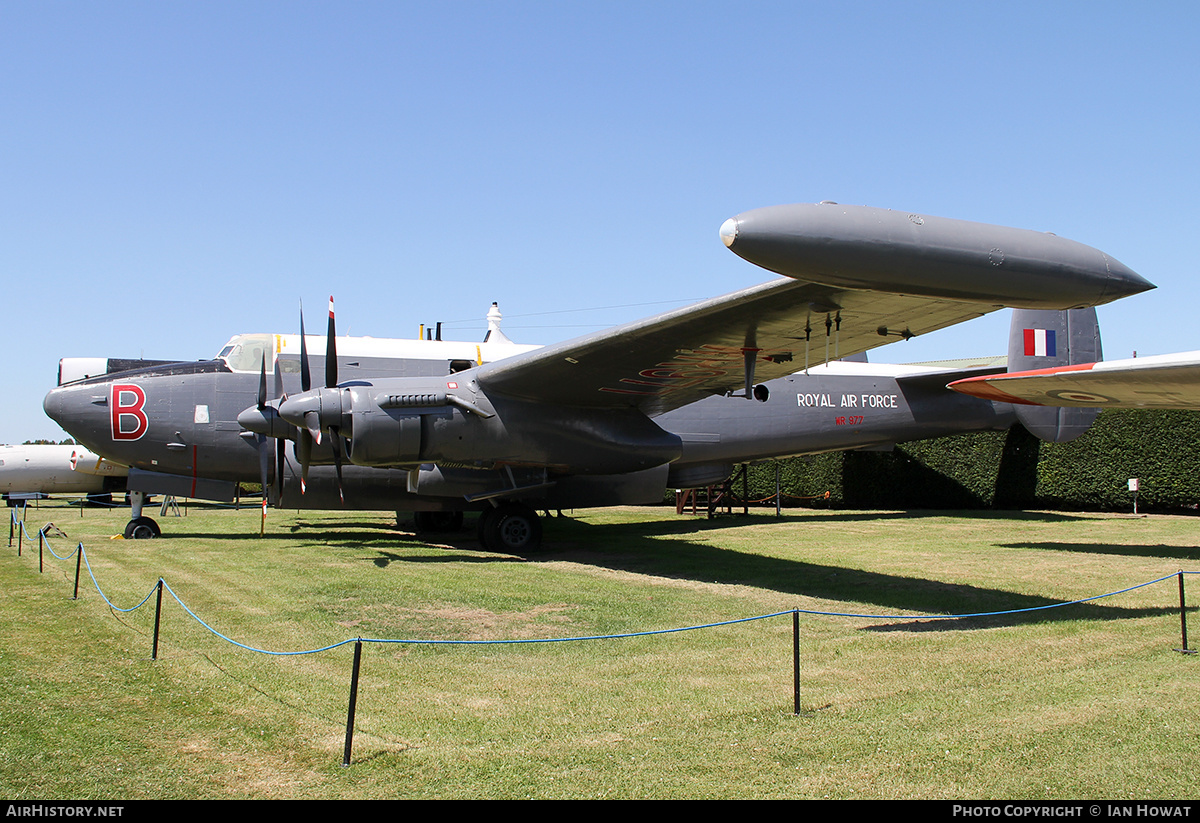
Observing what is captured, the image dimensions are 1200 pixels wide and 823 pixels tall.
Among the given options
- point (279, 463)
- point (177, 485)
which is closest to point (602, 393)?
point (279, 463)

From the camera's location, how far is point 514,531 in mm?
15547

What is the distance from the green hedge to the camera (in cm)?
2156

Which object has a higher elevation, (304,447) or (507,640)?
(304,447)

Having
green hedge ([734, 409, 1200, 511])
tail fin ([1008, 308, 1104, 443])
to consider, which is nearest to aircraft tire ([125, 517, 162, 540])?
green hedge ([734, 409, 1200, 511])

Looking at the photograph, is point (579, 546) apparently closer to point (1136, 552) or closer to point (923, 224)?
point (1136, 552)

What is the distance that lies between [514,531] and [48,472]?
92.4ft

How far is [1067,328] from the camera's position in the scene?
717 inches

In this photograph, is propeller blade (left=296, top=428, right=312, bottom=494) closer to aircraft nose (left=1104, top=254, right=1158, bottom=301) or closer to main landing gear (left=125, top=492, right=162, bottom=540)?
main landing gear (left=125, top=492, right=162, bottom=540)

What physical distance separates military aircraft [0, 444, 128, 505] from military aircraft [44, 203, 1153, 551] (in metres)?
20.0

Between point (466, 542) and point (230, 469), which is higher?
point (230, 469)

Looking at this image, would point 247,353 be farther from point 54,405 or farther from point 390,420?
point 390,420

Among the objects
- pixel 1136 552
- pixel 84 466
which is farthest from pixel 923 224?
pixel 84 466
